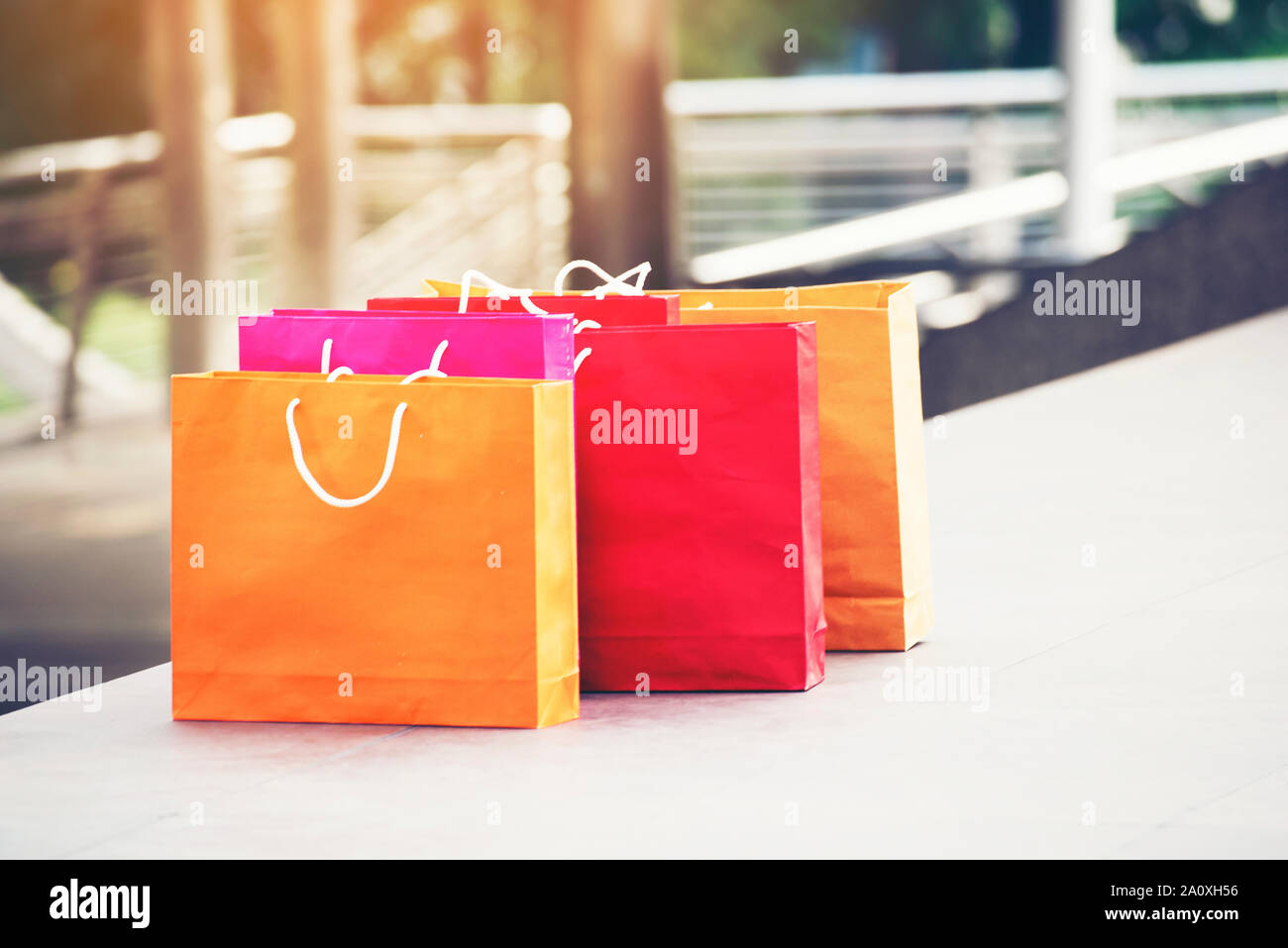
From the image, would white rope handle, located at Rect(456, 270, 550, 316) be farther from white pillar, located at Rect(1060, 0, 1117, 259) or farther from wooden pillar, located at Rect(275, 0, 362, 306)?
white pillar, located at Rect(1060, 0, 1117, 259)

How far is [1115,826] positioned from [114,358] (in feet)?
28.1

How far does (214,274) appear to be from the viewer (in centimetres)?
812

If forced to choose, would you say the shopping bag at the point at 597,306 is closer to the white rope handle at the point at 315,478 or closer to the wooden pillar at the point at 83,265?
the white rope handle at the point at 315,478

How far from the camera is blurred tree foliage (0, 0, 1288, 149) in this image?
1678 cm

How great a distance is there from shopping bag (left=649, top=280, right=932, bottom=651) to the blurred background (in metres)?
2.81

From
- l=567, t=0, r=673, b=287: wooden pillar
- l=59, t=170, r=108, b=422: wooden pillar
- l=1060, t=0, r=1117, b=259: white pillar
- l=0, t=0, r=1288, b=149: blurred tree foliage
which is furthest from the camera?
l=0, t=0, r=1288, b=149: blurred tree foliage

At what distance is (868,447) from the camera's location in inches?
87.2

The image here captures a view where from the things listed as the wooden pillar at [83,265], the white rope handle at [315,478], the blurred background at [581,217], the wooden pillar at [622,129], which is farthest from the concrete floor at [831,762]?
the wooden pillar at [83,265]

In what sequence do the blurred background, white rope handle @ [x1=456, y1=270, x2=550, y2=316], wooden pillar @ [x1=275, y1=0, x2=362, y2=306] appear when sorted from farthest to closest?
Answer: wooden pillar @ [x1=275, y1=0, x2=362, y2=306]
the blurred background
white rope handle @ [x1=456, y1=270, x2=550, y2=316]

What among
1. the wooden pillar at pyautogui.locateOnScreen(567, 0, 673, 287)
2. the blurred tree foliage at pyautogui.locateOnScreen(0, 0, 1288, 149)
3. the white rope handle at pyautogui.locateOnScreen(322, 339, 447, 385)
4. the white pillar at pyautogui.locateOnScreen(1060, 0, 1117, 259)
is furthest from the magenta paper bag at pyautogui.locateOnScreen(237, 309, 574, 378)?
the blurred tree foliage at pyautogui.locateOnScreen(0, 0, 1288, 149)

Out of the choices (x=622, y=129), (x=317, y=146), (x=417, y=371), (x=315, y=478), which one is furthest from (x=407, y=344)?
(x=317, y=146)

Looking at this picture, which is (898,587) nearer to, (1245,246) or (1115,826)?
(1115,826)

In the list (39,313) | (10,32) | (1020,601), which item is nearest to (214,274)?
(39,313)

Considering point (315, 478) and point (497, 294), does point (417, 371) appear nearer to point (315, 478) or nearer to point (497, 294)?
point (315, 478)
